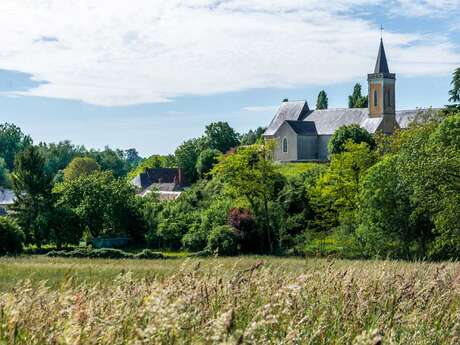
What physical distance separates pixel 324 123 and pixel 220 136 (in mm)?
18653

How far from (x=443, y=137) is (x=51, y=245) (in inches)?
1500

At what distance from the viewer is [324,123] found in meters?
96.1

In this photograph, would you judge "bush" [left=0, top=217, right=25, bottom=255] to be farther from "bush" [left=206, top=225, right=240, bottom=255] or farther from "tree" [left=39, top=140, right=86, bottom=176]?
"tree" [left=39, top=140, right=86, bottom=176]

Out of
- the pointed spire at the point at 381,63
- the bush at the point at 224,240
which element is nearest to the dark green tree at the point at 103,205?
the bush at the point at 224,240

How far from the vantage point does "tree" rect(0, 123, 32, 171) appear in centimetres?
16400

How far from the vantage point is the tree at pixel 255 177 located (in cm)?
5822

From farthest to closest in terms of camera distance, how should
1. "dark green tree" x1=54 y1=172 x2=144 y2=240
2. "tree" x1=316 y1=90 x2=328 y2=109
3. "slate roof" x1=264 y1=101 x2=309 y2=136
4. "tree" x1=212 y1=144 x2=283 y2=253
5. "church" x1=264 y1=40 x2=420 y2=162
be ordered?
"tree" x1=316 y1=90 x2=328 y2=109 < "slate roof" x1=264 y1=101 x2=309 y2=136 < "church" x1=264 y1=40 x2=420 y2=162 < "dark green tree" x1=54 y1=172 x2=144 y2=240 < "tree" x1=212 y1=144 x2=283 y2=253

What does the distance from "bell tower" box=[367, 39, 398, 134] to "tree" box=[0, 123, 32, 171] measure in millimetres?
90017

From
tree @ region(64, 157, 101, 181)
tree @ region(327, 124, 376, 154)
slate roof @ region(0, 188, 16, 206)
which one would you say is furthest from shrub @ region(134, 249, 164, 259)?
tree @ region(64, 157, 101, 181)

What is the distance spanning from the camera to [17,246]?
5731cm

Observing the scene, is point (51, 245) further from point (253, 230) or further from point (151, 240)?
point (253, 230)

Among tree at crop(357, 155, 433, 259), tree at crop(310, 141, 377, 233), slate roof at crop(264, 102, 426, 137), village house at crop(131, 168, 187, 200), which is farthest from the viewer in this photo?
village house at crop(131, 168, 187, 200)

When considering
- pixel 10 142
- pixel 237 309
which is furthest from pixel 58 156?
pixel 237 309

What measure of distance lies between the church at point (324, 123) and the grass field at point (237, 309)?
86.2 metres
